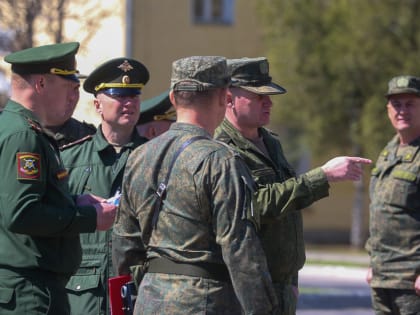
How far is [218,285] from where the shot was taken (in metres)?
4.68

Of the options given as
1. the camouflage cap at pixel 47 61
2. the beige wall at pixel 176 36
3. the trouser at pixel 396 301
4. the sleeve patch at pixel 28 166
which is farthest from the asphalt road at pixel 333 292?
the beige wall at pixel 176 36

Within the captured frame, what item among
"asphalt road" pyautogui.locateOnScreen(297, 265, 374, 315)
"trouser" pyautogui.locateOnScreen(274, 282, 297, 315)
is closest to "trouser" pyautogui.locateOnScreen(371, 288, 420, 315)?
"trouser" pyautogui.locateOnScreen(274, 282, 297, 315)

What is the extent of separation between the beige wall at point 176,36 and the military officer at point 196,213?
2389 centimetres

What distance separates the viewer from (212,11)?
29.5m

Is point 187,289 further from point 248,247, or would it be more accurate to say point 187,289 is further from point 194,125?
point 194,125

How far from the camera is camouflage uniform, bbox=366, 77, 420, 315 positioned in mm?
7355

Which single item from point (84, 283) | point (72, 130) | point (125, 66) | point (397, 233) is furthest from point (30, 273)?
point (397, 233)

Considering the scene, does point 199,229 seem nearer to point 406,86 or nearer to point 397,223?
point 397,223

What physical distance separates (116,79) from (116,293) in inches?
74.4

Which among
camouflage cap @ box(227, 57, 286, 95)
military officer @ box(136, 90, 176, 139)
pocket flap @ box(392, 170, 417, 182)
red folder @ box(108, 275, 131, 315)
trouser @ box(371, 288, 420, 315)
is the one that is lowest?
trouser @ box(371, 288, 420, 315)

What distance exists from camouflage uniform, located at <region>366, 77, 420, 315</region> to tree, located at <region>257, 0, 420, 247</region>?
56.0ft

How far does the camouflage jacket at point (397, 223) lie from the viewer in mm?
7371

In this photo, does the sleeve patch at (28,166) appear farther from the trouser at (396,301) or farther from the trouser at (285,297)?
the trouser at (396,301)

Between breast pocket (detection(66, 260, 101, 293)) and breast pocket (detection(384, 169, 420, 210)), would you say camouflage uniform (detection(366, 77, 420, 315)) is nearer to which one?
breast pocket (detection(384, 169, 420, 210))
